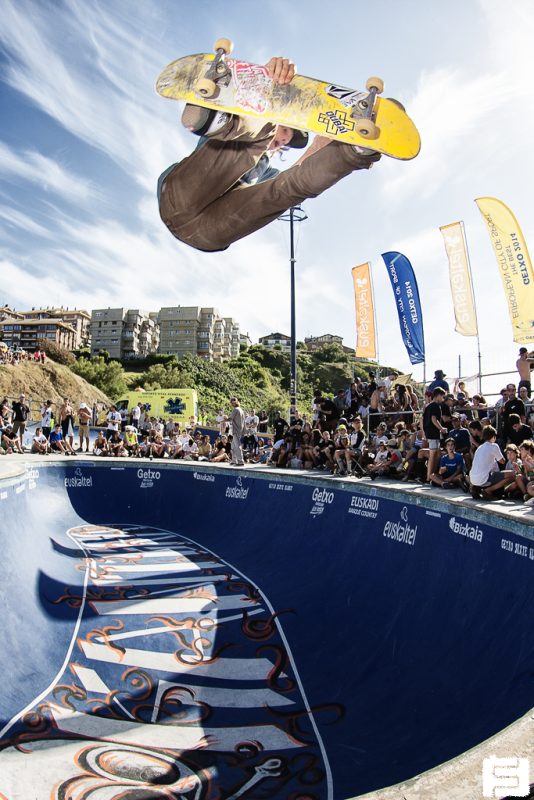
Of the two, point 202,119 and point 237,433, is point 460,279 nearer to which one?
point 237,433

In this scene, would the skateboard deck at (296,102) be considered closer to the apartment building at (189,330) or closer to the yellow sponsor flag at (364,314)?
the yellow sponsor flag at (364,314)

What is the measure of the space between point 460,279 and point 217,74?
12.5m

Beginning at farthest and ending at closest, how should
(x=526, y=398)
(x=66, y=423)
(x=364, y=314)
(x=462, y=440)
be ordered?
(x=364, y=314)
(x=66, y=423)
(x=526, y=398)
(x=462, y=440)

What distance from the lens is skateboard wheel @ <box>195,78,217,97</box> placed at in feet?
10.7

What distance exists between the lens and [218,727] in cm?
496

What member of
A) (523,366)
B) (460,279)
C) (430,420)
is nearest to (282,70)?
(430,420)

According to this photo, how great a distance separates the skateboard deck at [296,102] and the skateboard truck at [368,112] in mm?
13

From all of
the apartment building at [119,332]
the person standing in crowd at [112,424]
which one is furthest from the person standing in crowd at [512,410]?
the apartment building at [119,332]

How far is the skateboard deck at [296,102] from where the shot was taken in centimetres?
322

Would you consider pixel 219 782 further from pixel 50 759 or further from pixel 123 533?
pixel 123 533

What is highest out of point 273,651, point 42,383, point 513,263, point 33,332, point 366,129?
point 33,332

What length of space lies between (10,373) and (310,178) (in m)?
45.3

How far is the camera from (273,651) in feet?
20.9

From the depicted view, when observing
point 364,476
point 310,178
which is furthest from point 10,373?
point 310,178
